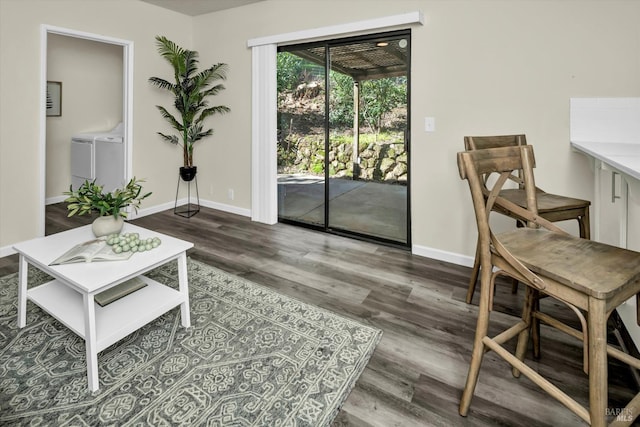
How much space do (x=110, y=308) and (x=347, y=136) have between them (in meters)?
2.58

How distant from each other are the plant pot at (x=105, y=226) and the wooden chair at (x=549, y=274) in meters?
1.94

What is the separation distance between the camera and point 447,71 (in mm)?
2826

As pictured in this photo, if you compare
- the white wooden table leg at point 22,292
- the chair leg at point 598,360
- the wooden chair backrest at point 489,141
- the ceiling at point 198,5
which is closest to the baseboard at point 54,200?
the ceiling at point 198,5

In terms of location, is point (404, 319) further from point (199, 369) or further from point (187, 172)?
point (187, 172)

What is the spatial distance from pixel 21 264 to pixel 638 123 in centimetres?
379

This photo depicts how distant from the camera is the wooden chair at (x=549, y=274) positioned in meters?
1.01

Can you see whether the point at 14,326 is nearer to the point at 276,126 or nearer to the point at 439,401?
the point at 439,401

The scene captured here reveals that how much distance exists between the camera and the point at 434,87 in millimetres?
2908

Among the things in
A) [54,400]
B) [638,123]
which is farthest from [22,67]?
[638,123]

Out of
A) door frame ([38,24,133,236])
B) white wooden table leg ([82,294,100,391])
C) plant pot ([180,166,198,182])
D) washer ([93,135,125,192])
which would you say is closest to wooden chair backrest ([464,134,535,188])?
white wooden table leg ([82,294,100,391])

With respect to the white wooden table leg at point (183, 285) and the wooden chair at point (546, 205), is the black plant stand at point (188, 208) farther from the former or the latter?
the wooden chair at point (546, 205)

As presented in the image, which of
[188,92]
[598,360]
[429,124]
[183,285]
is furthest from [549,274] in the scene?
[188,92]

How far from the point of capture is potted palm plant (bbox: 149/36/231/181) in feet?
13.8

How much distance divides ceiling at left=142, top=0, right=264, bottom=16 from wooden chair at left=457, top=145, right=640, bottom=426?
3.63 m
